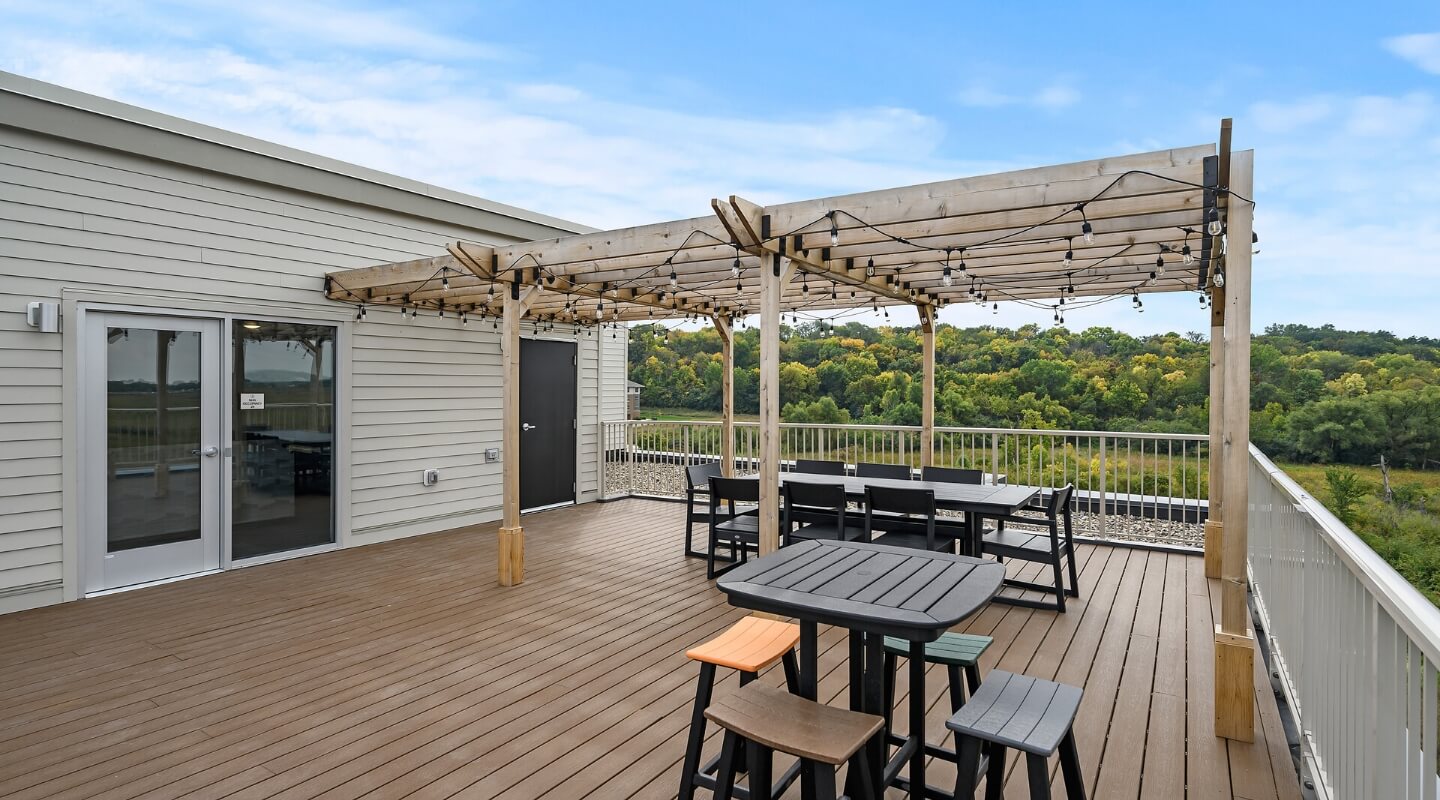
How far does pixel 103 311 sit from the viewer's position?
189 inches

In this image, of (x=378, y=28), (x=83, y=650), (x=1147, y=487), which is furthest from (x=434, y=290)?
(x=1147, y=487)

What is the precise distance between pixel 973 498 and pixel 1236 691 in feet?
6.39

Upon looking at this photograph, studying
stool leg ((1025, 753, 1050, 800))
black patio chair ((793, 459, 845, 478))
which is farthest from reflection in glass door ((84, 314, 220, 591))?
stool leg ((1025, 753, 1050, 800))

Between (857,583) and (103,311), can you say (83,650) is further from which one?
(857,583)

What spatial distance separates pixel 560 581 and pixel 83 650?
2.64m

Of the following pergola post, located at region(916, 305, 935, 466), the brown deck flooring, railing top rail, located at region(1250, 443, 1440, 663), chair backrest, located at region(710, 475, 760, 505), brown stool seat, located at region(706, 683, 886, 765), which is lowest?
the brown deck flooring

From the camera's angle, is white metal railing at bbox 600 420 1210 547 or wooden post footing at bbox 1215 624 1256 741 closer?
wooden post footing at bbox 1215 624 1256 741

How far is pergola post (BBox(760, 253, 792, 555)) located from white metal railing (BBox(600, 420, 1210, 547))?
3006 millimetres

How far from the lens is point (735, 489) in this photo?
528cm

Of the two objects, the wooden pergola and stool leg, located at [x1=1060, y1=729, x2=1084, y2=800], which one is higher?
the wooden pergola

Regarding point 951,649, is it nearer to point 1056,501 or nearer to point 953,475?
point 1056,501

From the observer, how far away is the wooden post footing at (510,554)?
5039 mm

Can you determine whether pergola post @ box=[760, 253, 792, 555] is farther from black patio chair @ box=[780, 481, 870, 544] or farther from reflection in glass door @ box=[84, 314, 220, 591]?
reflection in glass door @ box=[84, 314, 220, 591]

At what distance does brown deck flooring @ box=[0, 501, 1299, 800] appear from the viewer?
256 centimetres
